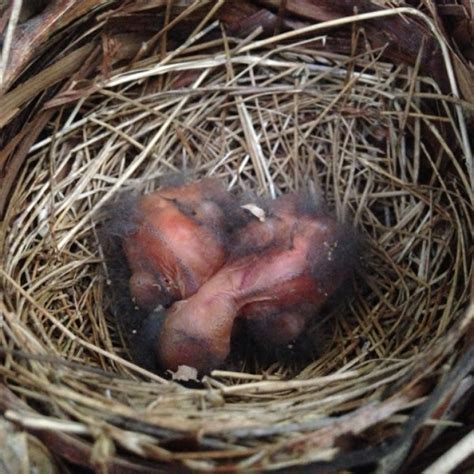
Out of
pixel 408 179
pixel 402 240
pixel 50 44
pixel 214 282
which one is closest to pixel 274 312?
pixel 214 282

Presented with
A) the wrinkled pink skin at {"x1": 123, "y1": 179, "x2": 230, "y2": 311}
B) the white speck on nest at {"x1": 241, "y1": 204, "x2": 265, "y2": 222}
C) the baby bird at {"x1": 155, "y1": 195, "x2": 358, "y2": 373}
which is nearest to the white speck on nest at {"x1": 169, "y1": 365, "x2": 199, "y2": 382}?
the baby bird at {"x1": 155, "y1": 195, "x2": 358, "y2": 373}

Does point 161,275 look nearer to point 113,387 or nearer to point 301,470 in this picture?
point 113,387

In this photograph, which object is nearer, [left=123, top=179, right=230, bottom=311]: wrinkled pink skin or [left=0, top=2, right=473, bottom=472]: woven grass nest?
[left=0, top=2, right=473, bottom=472]: woven grass nest

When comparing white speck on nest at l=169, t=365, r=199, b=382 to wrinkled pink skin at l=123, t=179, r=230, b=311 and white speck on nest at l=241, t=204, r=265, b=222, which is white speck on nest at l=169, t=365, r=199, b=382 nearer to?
wrinkled pink skin at l=123, t=179, r=230, b=311

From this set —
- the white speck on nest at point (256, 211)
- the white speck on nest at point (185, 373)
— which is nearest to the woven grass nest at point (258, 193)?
the white speck on nest at point (185, 373)

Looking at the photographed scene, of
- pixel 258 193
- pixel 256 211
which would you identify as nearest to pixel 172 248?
pixel 256 211

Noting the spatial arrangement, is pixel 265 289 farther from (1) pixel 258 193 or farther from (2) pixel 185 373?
(1) pixel 258 193
